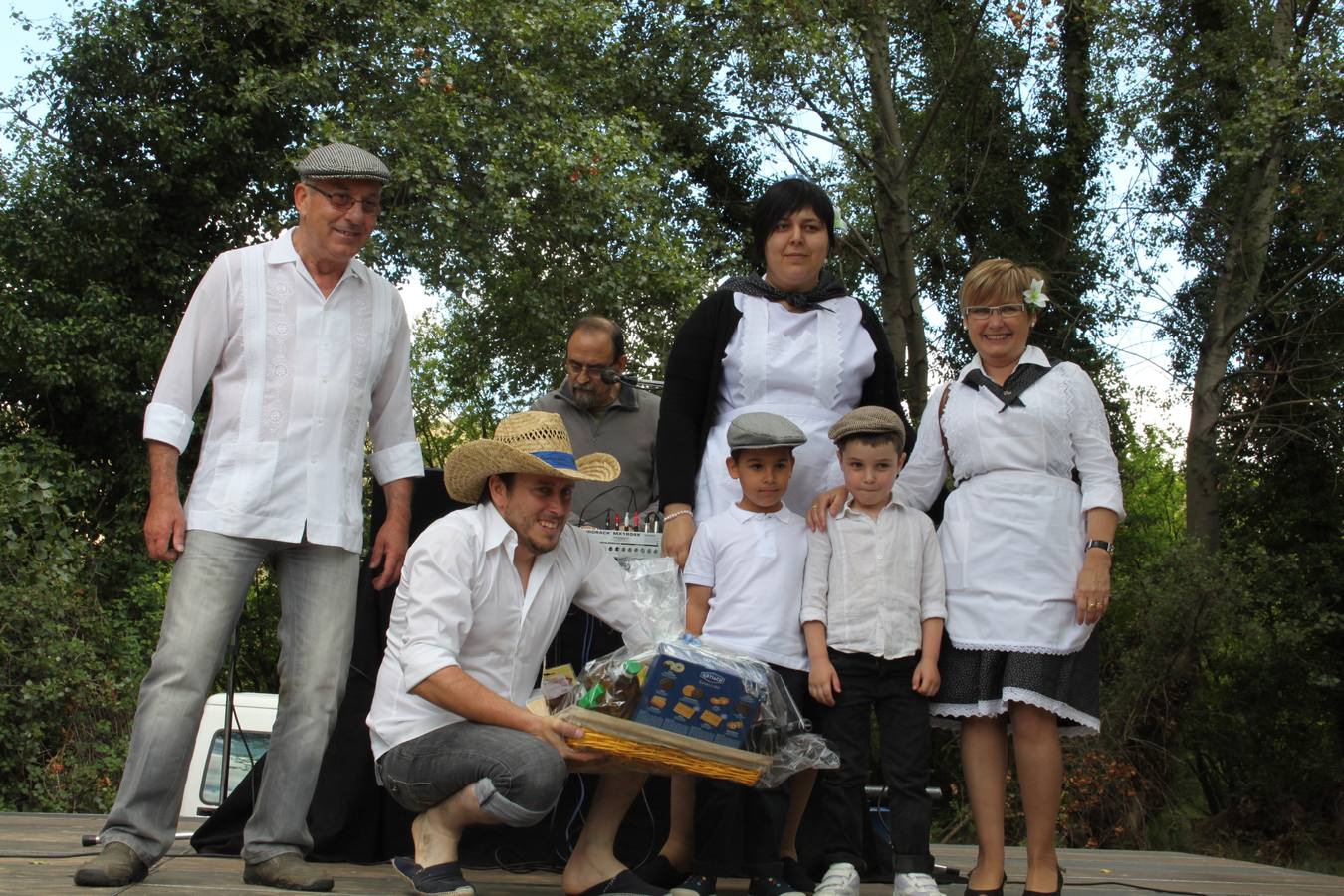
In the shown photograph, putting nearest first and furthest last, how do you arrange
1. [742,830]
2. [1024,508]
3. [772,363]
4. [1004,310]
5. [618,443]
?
1. [742,830]
2. [1024,508]
3. [1004,310]
4. [772,363]
5. [618,443]

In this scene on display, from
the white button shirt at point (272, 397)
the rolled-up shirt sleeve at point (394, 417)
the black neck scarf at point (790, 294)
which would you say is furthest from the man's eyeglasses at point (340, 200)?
the black neck scarf at point (790, 294)

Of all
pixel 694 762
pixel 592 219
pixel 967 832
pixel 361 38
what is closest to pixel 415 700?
pixel 694 762

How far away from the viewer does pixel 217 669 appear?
3.47 meters

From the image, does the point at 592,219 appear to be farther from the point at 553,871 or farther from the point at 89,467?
the point at 553,871

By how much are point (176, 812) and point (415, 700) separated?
67 centimetres

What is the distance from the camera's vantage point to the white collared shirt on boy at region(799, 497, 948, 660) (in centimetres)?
349

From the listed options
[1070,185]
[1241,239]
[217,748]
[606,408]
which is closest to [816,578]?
[606,408]

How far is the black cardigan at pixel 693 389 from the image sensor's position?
12.4 ft

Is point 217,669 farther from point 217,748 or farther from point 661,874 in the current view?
point 217,748

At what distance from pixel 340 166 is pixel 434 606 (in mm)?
1193

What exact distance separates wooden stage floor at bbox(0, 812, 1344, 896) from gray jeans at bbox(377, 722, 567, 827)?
34 cm

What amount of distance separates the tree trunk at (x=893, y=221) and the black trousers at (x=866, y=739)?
10747mm

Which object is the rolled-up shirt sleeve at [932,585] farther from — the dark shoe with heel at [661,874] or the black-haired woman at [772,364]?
the dark shoe with heel at [661,874]

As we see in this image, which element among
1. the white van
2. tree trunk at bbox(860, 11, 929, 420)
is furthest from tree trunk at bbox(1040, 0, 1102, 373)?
the white van
